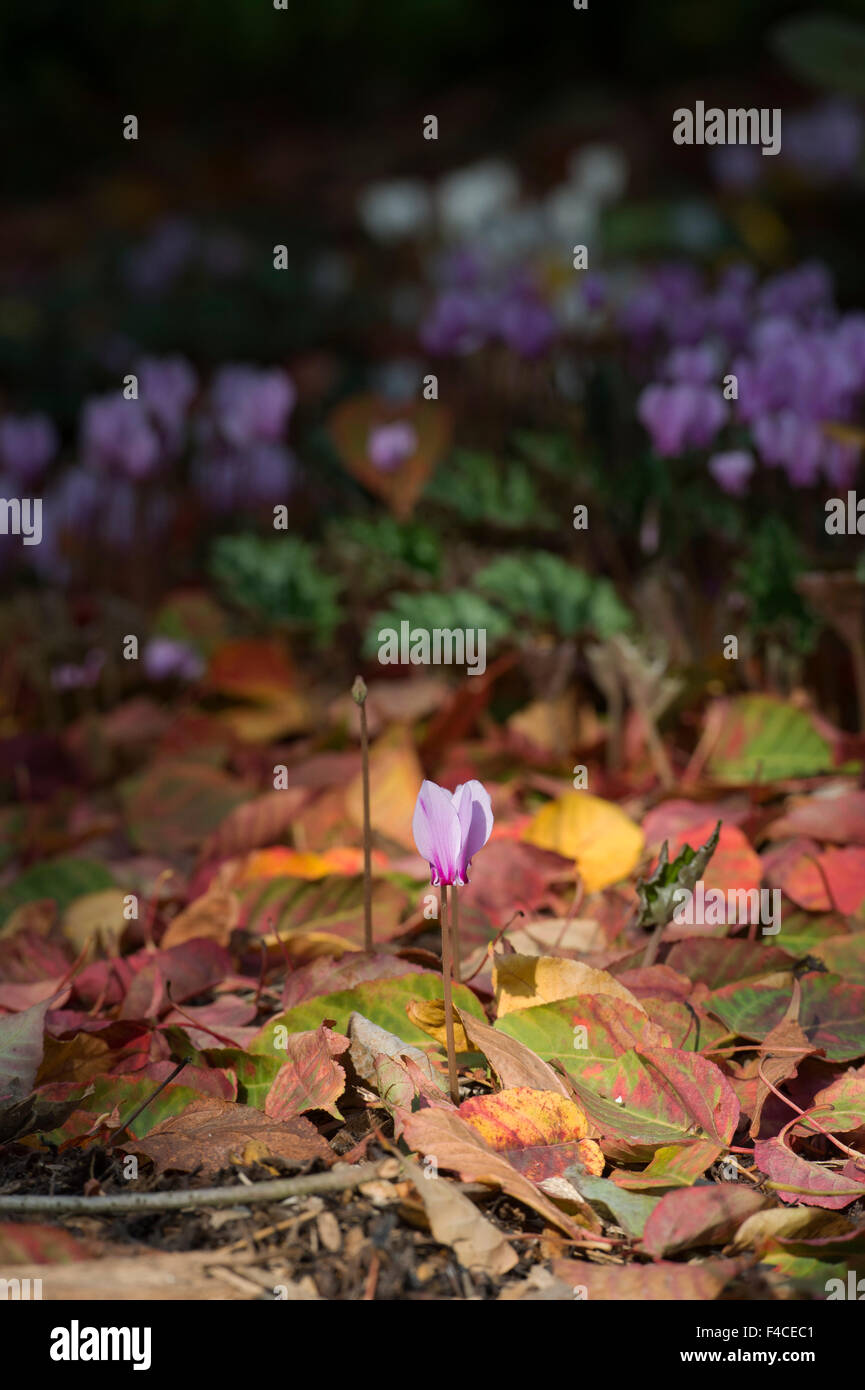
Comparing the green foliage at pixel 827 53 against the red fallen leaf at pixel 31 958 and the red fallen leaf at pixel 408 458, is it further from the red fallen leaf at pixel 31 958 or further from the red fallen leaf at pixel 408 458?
the red fallen leaf at pixel 31 958

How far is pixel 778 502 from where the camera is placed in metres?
2.36

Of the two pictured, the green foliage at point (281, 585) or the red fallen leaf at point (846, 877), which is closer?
the red fallen leaf at point (846, 877)

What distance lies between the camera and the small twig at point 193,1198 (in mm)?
1054

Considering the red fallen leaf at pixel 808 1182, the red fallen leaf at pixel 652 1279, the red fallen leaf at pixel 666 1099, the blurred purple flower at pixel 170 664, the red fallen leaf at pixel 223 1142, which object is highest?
the blurred purple flower at pixel 170 664

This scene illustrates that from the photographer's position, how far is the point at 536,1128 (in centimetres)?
115

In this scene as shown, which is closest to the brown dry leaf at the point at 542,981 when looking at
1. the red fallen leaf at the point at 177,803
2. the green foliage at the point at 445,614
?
the red fallen leaf at the point at 177,803

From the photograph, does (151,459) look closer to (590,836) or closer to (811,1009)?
(590,836)

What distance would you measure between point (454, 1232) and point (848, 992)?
1.57 ft

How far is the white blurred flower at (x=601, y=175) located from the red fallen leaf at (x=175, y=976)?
4639 mm

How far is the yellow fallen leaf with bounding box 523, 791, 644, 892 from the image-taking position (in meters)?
1.66

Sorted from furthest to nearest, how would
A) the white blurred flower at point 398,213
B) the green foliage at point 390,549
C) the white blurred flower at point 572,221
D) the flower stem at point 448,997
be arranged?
the white blurred flower at point 398,213 < the white blurred flower at point 572,221 < the green foliage at point 390,549 < the flower stem at point 448,997

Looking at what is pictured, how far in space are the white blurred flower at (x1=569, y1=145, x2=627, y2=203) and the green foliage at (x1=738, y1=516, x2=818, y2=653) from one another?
382 cm

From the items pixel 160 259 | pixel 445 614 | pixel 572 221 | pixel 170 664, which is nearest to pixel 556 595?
pixel 445 614
